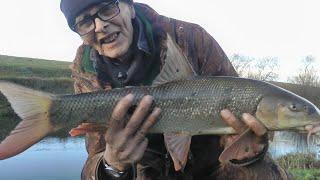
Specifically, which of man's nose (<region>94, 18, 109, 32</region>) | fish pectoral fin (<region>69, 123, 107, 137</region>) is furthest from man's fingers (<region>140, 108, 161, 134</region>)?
man's nose (<region>94, 18, 109, 32</region>)

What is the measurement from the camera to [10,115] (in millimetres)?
27047

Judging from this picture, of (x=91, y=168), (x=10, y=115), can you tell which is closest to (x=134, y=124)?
(x=91, y=168)

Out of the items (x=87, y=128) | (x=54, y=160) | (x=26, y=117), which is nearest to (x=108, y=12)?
(x=87, y=128)

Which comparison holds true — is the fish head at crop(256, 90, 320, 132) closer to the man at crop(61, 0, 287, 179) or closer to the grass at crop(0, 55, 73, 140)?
the man at crop(61, 0, 287, 179)

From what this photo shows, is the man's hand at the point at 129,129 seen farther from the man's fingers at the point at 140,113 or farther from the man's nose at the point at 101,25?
the man's nose at the point at 101,25

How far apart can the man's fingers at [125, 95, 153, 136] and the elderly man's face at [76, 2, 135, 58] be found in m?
0.76

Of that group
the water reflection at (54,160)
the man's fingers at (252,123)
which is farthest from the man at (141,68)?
the water reflection at (54,160)

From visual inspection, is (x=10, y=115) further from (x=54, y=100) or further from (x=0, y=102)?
(x=54, y=100)

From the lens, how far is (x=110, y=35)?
4.42m

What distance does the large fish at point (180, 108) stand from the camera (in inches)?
148

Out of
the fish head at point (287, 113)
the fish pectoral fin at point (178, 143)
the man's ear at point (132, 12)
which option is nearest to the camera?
the fish head at point (287, 113)

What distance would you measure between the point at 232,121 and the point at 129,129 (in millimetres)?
782

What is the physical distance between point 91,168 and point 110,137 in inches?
37.7

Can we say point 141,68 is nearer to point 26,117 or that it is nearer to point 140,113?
point 140,113
